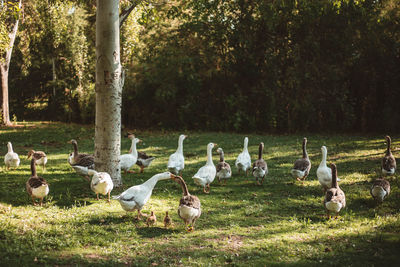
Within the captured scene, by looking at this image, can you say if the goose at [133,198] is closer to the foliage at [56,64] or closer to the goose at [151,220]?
the goose at [151,220]

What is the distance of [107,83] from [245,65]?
56.5 feet

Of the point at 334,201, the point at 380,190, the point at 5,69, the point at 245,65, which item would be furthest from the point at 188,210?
the point at 5,69

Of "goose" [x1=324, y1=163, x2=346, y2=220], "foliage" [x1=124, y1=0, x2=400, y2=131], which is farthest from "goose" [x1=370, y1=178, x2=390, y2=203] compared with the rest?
"foliage" [x1=124, y1=0, x2=400, y2=131]

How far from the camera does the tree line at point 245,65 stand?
23.1m

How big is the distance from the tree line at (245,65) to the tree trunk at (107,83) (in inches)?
527

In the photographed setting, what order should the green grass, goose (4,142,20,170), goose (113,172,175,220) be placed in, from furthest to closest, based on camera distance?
1. goose (4,142,20,170)
2. goose (113,172,175,220)
3. the green grass

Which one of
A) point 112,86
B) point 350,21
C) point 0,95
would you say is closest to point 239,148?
point 112,86

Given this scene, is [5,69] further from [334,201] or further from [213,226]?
[334,201]

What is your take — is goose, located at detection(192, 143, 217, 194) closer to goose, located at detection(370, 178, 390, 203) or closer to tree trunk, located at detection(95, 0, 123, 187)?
tree trunk, located at detection(95, 0, 123, 187)

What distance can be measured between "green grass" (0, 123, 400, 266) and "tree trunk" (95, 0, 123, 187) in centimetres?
132

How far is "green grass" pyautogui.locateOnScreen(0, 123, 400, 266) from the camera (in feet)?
20.1

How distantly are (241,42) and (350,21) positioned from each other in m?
7.13

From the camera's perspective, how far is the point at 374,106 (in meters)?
Result: 23.3

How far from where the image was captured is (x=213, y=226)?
775 cm
